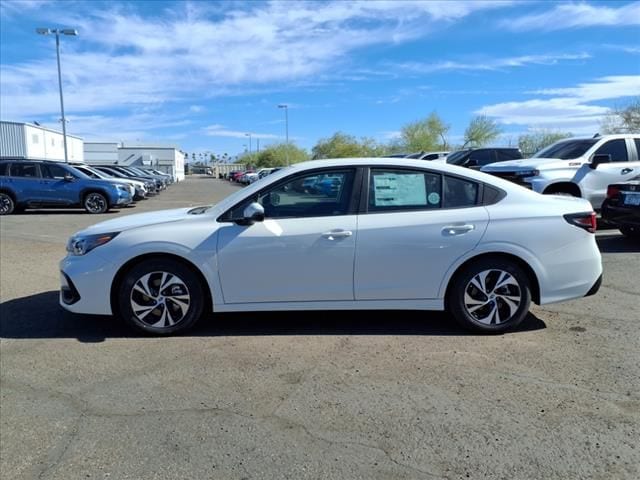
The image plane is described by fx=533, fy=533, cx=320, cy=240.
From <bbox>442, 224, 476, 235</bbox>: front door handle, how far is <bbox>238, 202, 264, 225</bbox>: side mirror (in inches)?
62.3

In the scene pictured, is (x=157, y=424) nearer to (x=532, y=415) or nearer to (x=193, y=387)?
(x=193, y=387)

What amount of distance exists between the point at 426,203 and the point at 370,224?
1.83 feet

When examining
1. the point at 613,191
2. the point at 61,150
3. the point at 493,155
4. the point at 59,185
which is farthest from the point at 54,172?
the point at 61,150

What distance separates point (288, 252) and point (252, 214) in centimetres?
45

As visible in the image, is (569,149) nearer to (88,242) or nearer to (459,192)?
(459,192)

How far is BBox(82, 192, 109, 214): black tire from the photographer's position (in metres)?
17.4

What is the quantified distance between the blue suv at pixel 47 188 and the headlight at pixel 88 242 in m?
13.7

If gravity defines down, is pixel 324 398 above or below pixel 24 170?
below

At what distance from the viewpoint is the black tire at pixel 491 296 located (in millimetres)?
Answer: 4656

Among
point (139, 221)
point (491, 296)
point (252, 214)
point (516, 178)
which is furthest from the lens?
point (516, 178)

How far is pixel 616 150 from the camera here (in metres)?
10.9

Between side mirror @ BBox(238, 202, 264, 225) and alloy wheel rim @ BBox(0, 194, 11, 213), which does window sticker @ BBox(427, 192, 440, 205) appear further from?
alloy wheel rim @ BBox(0, 194, 11, 213)

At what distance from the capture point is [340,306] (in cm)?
470

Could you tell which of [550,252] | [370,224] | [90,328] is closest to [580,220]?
[550,252]
